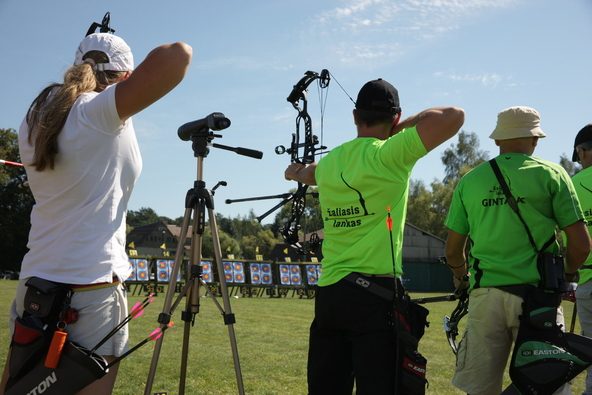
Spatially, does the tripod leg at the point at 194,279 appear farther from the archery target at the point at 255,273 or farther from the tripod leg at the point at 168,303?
the archery target at the point at 255,273

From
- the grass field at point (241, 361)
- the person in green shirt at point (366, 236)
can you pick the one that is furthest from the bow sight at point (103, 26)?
the grass field at point (241, 361)

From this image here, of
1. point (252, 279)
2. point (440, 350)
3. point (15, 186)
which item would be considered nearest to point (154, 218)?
point (15, 186)

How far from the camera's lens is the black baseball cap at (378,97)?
9.16 feet

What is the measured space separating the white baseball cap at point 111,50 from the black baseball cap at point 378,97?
1078 mm

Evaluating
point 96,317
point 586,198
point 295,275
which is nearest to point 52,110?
point 96,317

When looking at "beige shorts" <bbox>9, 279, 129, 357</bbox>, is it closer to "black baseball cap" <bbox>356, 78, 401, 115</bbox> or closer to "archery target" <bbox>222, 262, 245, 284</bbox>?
"black baseball cap" <bbox>356, 78, 401, 115</bbox>

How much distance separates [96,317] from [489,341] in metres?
2.15

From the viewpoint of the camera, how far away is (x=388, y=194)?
269 cm

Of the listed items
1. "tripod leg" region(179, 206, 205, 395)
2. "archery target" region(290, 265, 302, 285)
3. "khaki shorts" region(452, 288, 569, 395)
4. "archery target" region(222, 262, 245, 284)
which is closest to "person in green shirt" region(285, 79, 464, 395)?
"khaki shorts" region(452, 288, 569, 395)

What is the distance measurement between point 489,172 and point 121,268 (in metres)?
2.16

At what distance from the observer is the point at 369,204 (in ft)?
8.91

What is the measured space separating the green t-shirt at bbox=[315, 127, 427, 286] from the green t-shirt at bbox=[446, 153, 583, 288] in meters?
0.82

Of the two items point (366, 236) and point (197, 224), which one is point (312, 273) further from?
point (366, 236)

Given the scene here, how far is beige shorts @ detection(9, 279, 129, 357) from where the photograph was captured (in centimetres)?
207
